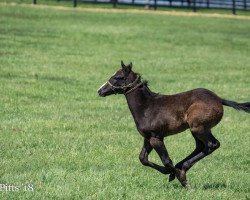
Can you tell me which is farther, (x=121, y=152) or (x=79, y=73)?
(x=79, y=73)

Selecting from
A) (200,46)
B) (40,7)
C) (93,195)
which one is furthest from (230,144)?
(40,7)

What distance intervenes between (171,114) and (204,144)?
0.61 meters

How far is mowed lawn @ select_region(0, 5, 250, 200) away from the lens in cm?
964

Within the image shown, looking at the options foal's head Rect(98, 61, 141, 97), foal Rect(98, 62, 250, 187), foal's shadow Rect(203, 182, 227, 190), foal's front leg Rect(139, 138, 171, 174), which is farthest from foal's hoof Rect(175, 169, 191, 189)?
foal's head Rect(98, 61, 141, 97)

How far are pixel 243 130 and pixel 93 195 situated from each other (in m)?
7.46

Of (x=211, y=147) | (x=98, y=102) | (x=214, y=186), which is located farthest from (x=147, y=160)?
(x=98, y=102)

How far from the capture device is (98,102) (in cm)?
1869

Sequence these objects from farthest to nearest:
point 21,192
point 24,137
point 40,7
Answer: point 40,7, point 24,137, point 21,192

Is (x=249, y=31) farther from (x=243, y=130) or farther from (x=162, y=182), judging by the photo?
(x=162, y=182)

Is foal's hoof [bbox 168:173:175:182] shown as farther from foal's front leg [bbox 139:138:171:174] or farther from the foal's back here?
the foal's back

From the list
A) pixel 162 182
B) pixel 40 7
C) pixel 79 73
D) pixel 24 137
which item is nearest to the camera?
pixel 162 182

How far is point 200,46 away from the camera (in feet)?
119

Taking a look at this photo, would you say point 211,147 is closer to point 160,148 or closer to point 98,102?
point 160,148

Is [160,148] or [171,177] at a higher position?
[160,148]
